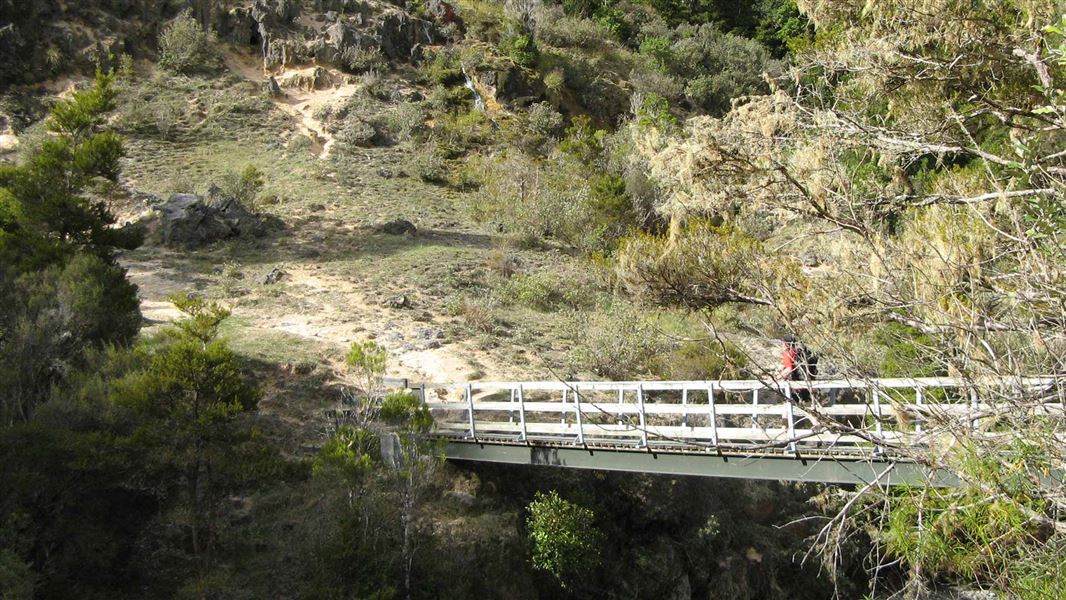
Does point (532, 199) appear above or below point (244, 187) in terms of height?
above

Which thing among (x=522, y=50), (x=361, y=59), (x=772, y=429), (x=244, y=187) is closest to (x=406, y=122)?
(x=361, y=59)

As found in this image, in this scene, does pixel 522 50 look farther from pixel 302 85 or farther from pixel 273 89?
pixel 273 89

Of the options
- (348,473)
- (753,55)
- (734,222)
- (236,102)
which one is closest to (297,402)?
(348,473)

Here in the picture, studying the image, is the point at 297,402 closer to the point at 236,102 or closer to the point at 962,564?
the point at 962,564

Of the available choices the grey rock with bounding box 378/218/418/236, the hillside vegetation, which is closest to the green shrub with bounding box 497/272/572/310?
the hillside vegetation

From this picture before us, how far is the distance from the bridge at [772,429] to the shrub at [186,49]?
28.0 metres

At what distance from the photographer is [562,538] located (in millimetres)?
11211

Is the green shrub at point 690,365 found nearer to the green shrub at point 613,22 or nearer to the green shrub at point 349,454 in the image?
the green shrub at point 349,454

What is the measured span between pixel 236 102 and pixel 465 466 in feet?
92.4

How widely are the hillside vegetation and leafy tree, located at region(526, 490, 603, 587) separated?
0.16 ft

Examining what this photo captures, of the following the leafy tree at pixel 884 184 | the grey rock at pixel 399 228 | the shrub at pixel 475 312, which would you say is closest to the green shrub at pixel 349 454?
the leafy tree at pixel 884 184

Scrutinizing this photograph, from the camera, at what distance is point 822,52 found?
7777 millimetres

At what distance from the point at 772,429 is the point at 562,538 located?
520 cm

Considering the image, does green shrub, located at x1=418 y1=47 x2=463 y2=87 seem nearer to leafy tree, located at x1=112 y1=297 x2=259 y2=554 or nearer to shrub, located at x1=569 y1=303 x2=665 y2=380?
shrub, located at x1=569 y1=303 x2=665 y2=380
